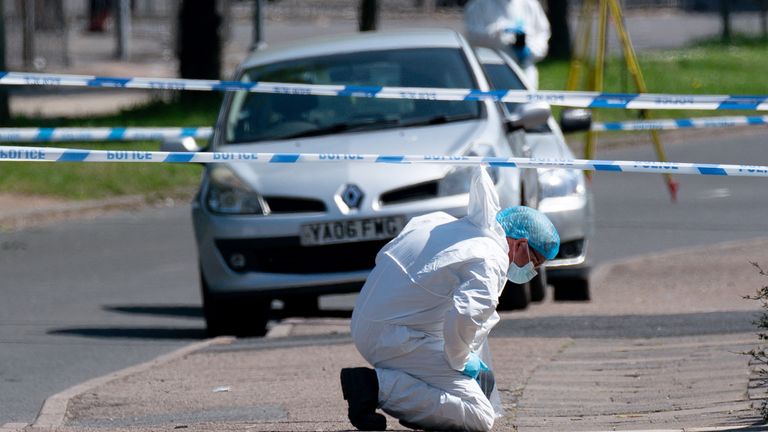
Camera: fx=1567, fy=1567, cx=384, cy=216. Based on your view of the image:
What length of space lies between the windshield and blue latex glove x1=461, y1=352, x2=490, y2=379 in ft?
12.5

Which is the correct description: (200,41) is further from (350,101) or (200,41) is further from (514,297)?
(514,297)

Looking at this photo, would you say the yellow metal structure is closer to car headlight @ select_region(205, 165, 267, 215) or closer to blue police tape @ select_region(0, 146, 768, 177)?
car headlight @ select_region(205, 165, 267, 215)

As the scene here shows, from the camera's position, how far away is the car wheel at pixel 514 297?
28.9ft

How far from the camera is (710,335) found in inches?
307

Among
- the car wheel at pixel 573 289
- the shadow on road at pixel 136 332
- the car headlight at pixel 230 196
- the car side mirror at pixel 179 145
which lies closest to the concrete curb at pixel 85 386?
the shadow on road at pixel 136 332

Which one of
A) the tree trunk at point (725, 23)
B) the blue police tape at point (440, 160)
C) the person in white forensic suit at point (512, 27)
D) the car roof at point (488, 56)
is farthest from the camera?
the tree trunk at point (725, 23)

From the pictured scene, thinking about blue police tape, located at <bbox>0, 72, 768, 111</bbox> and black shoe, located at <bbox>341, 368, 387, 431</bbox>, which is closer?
black shoe, located at <bbox>341, 368, 387, 431</bbox>

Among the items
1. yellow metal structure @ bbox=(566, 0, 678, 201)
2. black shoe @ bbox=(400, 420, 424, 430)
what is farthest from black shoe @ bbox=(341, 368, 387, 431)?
yellow metal structure @ bbox=(566, 0, 678, 201)

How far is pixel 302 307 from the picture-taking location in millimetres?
10219

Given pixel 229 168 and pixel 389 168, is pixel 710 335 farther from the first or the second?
pixel 229 168

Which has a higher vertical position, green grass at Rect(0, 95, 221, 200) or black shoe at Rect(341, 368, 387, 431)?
black shoe at Rect(341, 368, 387, 431)

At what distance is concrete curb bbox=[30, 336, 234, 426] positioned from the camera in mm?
6328

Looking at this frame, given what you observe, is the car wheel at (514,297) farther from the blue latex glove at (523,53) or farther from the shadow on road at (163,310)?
the blue latex glove at (523,53)

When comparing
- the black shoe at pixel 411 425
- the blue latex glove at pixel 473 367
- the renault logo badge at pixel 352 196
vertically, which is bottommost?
the renault logo badge at pixel 352 196
